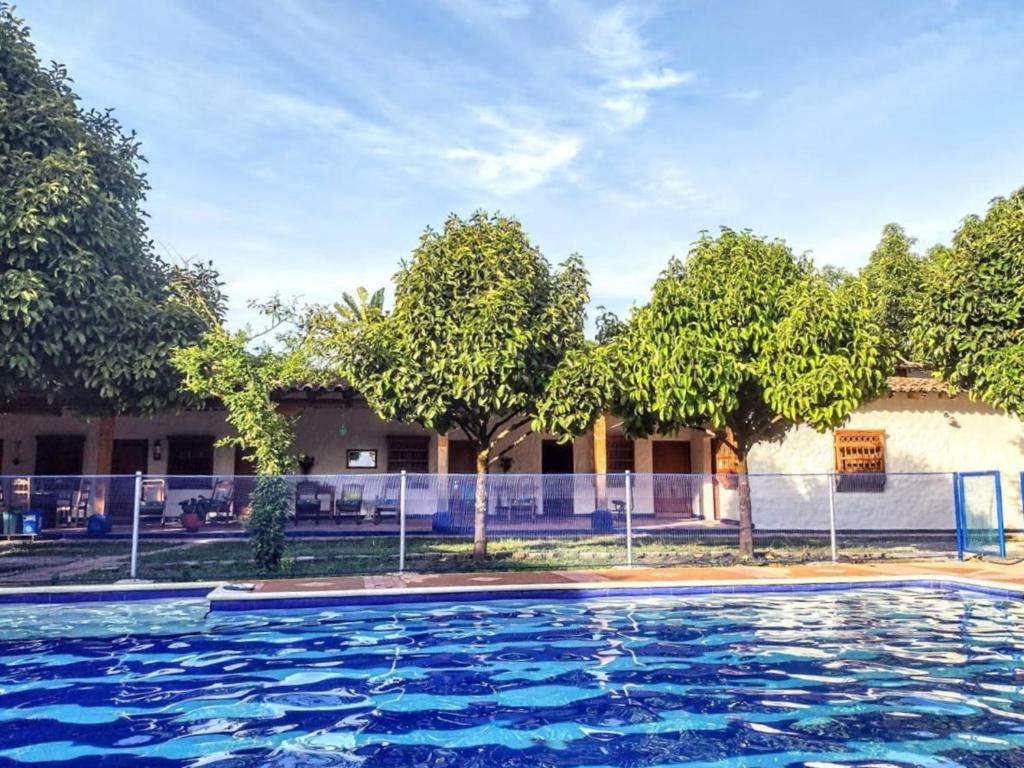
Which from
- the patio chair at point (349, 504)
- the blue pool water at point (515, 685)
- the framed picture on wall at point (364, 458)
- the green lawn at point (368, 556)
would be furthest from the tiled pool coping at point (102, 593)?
the framed picture on wall at point (364, 458)

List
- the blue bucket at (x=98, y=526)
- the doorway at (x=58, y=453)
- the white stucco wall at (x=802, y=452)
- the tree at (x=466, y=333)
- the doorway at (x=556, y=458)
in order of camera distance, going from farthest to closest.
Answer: the doorway at (x=556, y=458), the doorway at (x=58, y=453), the white stucco wall at (x=802, y=452), the blue bucket at (x=98, y=526), the tree at (x=466, y=333)

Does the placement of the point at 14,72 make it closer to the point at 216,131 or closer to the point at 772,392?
the point at 216,131

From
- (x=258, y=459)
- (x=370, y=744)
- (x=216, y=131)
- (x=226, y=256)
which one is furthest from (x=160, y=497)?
(x=370, y=744)

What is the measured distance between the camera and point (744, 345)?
1149 cm

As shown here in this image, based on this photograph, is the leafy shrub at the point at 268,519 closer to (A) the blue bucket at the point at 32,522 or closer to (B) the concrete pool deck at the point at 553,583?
(B) the concrete pool deck at the point at 553,583

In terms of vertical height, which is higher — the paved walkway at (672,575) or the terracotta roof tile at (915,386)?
the terracotta roof tile at (915,386)

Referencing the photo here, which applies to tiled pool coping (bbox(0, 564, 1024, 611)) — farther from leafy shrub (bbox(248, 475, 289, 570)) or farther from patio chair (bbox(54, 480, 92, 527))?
patio chair (bbox(54, 480, 92, 527))

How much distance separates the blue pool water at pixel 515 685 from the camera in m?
4.60

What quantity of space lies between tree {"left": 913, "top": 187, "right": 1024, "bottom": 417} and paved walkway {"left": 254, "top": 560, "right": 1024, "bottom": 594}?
338 cm

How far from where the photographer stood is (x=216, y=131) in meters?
14.3

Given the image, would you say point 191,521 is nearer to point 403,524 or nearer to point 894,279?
point 403,524

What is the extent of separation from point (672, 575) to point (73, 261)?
36.2 feet

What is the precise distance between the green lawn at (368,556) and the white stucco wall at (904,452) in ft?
9.78

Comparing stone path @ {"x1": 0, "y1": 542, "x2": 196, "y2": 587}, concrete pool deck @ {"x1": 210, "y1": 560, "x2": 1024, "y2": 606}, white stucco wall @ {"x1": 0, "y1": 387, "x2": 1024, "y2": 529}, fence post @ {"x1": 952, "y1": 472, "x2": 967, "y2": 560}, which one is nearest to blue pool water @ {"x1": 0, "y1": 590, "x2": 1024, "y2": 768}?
concrete pool deck @ {"x1": 210, "y1": 560, "x2": 1024, "y2": 606}
